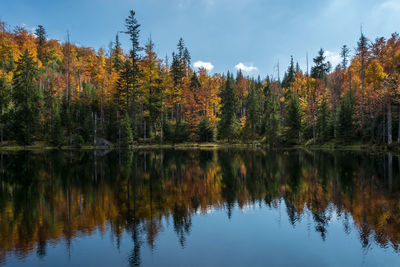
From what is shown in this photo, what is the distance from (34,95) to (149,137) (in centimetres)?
2488

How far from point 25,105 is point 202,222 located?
53300 mm

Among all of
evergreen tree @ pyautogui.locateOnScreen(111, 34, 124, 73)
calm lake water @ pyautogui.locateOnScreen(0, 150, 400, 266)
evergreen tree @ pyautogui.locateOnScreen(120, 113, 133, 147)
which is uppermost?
evergreen tree @ pyautogui.locateOnScreen(111, 34, 124, 73)

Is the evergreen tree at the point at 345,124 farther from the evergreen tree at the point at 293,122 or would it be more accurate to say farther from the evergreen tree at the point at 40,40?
the evergreen tree at the point at 40,40

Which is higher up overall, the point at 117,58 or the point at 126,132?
the point at 117,58

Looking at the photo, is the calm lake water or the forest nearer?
the calm lake water

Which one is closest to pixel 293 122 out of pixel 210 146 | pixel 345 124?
pixel 345 124

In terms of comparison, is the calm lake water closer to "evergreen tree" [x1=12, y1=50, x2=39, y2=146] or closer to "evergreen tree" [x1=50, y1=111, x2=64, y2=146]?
"evergreen tree" [x1=50, y1=111, x2=64, y2=146]

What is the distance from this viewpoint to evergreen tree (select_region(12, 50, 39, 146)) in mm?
48781

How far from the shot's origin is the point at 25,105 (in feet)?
164

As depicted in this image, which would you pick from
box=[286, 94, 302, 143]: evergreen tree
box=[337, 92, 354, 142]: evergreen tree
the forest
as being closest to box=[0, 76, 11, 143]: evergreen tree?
the forest

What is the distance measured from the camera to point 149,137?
55688 mm

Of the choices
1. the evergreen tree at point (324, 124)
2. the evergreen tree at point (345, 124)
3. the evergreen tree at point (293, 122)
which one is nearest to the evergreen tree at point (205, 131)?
the evergreen tree at point (293, 122)

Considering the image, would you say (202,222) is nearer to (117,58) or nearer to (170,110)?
(170,110)

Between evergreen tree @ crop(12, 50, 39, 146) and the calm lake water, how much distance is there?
38630 mm
